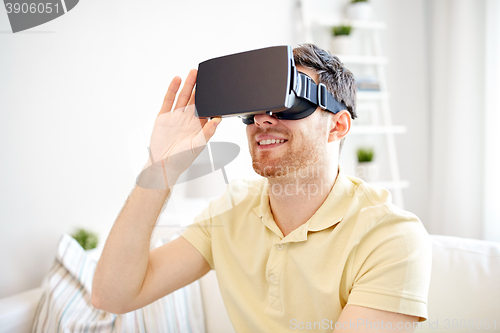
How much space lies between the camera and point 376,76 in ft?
8.99

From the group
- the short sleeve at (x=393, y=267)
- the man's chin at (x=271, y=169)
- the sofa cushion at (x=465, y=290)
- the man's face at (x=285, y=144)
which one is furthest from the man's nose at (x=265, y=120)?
the sofa cushion at (x=465, y=290)

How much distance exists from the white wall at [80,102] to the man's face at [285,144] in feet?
3.31

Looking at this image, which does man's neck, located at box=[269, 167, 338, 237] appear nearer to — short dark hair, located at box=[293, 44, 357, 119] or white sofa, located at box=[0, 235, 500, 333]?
short dark hair, located at box=[293, 44, 357, 119]

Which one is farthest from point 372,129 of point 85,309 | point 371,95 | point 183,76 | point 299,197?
point 85,309

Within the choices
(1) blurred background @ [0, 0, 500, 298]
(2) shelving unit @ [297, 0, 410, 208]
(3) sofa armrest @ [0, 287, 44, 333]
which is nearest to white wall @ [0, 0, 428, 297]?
(1) blurred background @ [0, 0, 500, 298]

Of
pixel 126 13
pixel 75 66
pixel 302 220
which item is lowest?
pixel 302 220

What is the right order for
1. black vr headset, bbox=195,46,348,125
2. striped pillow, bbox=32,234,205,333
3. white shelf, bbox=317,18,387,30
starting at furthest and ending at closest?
1. white shelf, bbox=317,18,387,30
2. striped pillow, bbox=32,234,205,333
3. black vr headset, bbox=195,46,348,125

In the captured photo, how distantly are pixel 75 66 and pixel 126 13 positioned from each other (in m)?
0.37

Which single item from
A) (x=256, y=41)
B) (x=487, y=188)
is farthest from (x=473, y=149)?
(x=256, y=41)

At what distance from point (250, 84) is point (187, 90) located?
0.74 feet

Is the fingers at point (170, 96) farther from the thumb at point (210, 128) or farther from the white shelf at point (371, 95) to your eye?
the white shelf at point (371, 95)

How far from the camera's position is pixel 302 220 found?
102 cm

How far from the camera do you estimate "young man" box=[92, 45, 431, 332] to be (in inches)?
32.4

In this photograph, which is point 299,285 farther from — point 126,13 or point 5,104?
point 126,13
